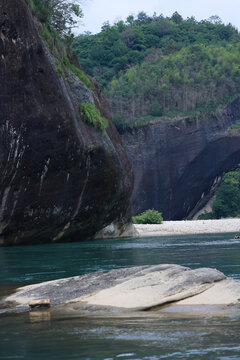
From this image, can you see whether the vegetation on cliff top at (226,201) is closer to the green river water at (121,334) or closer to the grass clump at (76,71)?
the grass clump at (76,71)

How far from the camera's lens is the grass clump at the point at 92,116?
112ft

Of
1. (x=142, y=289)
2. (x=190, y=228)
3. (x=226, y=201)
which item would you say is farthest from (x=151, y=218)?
(x=142, y=289)

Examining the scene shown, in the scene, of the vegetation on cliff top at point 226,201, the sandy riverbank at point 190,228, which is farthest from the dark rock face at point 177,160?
the sandy riverbank at point 190,228

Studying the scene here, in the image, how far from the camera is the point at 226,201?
70125mm

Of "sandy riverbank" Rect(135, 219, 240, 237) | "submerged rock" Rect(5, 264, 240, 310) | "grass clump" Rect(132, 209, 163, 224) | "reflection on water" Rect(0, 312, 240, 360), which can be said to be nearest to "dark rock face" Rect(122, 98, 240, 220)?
"grass clump" Rect(132, 209, 163, 224)

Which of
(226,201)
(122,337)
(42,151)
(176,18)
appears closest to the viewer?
(122,337)

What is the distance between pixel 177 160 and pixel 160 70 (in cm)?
1958

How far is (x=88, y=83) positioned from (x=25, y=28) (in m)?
Answer: 9.31

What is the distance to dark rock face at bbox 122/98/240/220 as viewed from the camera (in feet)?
232

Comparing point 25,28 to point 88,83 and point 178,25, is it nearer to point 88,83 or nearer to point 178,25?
point 88,83

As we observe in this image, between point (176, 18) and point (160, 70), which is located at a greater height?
point (176, 18)

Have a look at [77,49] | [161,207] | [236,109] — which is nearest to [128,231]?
[161,207]

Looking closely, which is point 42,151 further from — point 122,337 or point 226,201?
point 226,201

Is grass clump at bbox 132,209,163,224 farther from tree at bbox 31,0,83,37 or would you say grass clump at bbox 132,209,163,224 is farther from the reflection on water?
the reflection on water
